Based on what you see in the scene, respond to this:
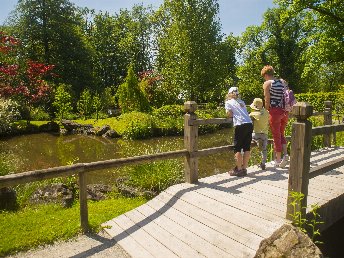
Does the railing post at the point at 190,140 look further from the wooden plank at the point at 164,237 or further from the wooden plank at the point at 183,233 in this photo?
the wooden plank at the point at 164,237

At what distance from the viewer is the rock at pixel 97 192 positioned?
745 cm

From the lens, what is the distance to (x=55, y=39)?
3519 cm

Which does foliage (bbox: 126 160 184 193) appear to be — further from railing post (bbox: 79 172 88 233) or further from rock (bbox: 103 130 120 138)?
rock (bbox: 103 130 120 138)

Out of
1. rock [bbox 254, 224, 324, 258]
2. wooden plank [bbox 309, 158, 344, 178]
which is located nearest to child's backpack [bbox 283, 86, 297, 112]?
wooden plank [bbox 309, 158, 344, 178]

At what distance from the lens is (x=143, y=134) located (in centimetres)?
2075

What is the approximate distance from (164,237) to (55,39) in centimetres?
3528

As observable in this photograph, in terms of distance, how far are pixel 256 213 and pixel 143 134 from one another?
16.4m

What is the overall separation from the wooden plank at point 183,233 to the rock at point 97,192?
2.09 metres

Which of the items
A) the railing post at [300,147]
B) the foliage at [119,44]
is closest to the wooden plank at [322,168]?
the railing post at [300,147]

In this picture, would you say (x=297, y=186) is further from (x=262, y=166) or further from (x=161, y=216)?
(x=262, y=166)

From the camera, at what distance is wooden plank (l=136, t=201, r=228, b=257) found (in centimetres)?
411

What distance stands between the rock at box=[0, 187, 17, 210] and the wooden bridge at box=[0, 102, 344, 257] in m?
2.74

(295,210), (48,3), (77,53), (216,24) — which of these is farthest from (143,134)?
(48,3)

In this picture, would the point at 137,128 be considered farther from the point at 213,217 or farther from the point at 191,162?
the point at 213,217
